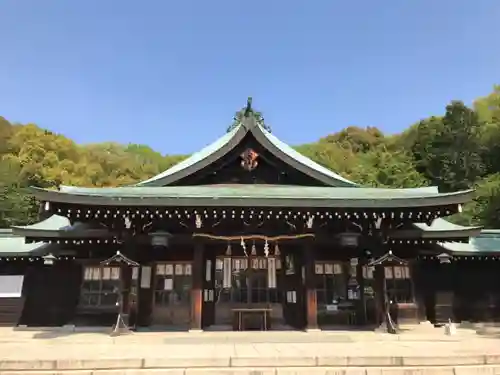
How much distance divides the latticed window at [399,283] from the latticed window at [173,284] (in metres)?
7.92

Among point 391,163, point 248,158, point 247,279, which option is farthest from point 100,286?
Answer: point 391,163

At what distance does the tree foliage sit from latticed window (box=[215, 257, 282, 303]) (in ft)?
78.8

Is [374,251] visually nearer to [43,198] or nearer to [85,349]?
[85,349]

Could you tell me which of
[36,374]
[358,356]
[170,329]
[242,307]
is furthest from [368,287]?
[36,374]

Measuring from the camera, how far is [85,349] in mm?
10555

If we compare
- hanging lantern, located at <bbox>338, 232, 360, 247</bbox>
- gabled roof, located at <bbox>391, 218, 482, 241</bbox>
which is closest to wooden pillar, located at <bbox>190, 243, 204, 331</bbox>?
hanging lantern, located at <bbox>338, 232, 360, 247</bbox>

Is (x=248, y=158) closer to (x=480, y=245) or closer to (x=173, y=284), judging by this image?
(x=173, y=284)

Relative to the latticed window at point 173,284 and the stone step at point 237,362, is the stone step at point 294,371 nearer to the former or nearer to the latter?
the stone step at point 237,362

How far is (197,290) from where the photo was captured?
13.6 meters

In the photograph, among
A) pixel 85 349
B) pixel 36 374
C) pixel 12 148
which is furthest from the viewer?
pixel 12 148

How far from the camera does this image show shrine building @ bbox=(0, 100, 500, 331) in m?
13.4

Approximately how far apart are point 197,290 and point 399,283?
8235 millimetres

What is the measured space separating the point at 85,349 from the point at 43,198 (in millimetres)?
4832

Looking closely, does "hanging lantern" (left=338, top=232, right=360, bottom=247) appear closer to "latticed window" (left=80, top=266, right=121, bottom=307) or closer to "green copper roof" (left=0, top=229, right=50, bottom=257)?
"latticed window" (left=80, top=266, right=121, bottom=307)
